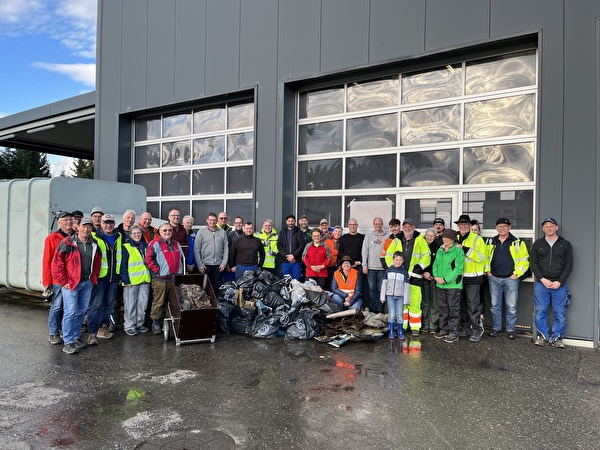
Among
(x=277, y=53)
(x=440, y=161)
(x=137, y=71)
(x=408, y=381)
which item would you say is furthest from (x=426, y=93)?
(x=137, y=71)

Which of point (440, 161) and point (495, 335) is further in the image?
point (440, 161)

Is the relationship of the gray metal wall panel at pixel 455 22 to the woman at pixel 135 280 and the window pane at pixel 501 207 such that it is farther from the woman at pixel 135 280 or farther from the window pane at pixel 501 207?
the woman at pixel 135 280

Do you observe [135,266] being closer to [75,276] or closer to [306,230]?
[75,276]

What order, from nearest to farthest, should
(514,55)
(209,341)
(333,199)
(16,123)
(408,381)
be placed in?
(408,381)
(209,341)
(514,55)
(333,199)
(16,123)

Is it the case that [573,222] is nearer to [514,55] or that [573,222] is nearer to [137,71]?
[514,55]

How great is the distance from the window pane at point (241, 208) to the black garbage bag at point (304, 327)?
12.9 feet

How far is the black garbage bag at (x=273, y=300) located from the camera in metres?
7.61

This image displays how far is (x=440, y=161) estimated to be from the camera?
8641 millimetres

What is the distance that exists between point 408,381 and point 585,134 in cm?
499

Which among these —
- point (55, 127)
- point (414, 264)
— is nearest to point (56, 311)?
point (414, 264)

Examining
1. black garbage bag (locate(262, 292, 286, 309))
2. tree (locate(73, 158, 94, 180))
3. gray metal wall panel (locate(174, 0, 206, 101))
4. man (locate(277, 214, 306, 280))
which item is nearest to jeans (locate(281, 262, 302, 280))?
man (locate(277, 214, 306, 280))

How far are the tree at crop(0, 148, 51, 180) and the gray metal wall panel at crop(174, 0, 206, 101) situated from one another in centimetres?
3284

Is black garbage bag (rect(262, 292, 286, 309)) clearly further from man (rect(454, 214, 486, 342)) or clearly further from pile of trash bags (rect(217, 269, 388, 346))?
man (rect(454, 214, 486, 342))

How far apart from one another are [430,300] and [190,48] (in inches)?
348
